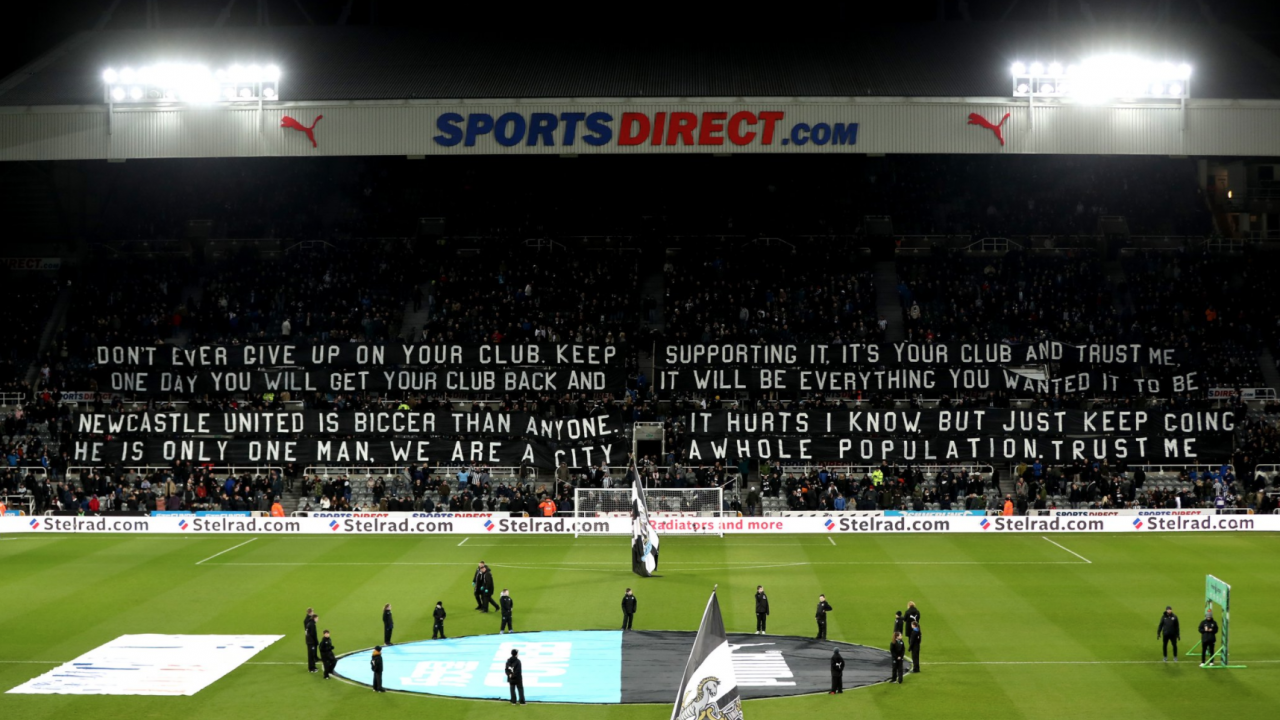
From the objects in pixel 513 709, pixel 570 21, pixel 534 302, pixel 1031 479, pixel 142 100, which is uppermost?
pixel 570 21

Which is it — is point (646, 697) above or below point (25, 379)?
below

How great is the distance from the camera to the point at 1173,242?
66.9m

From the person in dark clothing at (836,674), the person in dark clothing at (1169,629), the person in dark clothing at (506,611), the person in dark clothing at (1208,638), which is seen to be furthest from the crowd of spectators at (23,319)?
the person in dark clothing at (1208,638)

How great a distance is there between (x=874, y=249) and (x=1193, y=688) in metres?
41.1

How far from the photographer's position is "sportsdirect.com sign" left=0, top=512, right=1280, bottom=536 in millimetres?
49469

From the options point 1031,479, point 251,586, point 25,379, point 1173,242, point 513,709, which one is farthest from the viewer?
point 1173,242

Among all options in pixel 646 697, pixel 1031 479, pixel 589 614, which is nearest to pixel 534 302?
pixel 1031 479

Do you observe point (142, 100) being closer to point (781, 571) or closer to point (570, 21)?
point (570, 21)

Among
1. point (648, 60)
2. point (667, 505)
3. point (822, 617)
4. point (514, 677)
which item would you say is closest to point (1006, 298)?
point (648, 60)

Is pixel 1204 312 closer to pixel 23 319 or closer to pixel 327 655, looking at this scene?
pixel 327 655

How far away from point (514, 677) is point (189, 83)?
38.2 meters

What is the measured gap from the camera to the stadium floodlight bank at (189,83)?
56688mm

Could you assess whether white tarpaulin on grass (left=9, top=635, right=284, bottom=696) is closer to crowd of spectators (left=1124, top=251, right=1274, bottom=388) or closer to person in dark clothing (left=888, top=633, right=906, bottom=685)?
person in dark clothing (left=888, top=633, right=906, bottom=685)

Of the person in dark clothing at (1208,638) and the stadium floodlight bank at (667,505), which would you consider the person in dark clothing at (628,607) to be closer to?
the person in dark clothing at (1208,638)
